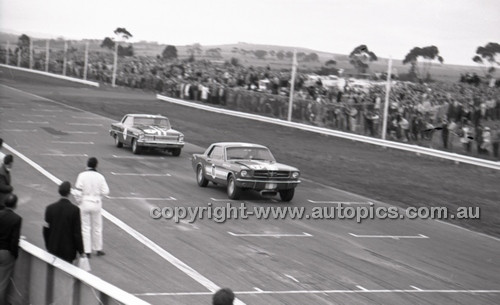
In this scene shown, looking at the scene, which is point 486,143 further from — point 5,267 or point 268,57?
point 268,57

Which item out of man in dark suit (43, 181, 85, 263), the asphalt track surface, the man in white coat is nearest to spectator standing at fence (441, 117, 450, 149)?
the asphalt track surface

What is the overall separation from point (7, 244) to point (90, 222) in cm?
397

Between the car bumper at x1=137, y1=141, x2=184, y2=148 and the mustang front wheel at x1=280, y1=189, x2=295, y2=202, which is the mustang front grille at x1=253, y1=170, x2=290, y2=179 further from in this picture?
the car bumper at x1=137, y1=141, x2=184, y2=148

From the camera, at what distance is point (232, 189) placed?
2095 centimetres

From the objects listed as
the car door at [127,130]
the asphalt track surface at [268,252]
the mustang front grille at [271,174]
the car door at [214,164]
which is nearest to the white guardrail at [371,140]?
the asphalt track surface at [268,252]

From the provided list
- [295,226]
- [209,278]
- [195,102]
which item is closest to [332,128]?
[195,102]

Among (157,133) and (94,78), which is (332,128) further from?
(94,78)

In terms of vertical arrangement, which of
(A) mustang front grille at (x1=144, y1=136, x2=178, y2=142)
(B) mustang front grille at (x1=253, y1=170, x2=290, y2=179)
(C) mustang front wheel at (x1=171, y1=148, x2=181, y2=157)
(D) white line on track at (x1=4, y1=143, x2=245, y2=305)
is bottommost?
(D) white line on track at (x1=4, y1=143, x2=245, y2=305)

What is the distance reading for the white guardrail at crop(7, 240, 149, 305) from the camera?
24.1ft

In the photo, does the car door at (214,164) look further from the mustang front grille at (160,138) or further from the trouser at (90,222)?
the trouser at (90,222)

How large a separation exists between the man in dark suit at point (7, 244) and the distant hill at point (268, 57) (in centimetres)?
564

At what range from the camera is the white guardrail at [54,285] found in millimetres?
7338

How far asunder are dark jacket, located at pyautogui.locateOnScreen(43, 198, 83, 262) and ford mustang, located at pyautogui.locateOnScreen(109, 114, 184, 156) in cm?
1842

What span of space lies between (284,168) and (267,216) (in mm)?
1970
